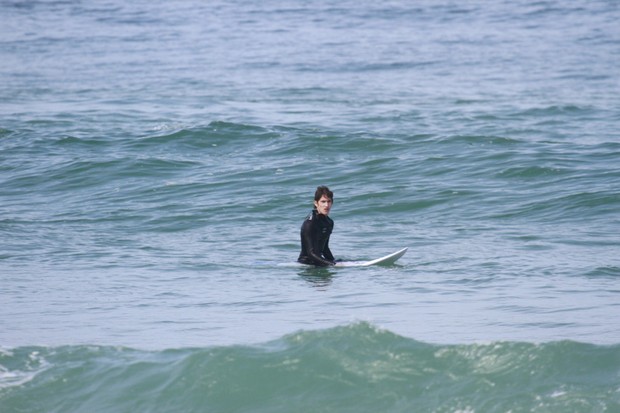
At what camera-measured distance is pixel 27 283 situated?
42.2ft

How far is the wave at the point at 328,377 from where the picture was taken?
8.35 m

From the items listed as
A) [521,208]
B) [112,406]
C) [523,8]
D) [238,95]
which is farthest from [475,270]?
[523,8]

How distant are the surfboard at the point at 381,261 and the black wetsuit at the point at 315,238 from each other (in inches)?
7.1

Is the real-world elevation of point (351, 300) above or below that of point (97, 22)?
below

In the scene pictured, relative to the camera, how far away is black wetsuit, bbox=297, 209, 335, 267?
1373 cm

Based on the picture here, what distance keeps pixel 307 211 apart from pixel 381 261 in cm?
455

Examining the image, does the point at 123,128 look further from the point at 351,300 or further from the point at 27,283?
the point at 351,300

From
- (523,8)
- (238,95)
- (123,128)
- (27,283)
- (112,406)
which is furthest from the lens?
(523,8)

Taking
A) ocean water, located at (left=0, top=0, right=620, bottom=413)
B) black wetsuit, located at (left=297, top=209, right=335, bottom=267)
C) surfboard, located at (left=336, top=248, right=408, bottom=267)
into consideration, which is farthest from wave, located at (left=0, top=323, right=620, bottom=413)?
black wetsuit, located at (left=297, top=209, right=335, bottom=267)

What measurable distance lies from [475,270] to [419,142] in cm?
991

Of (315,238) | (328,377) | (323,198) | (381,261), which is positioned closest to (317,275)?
(315,238)

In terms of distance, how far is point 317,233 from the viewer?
1380 centimetres

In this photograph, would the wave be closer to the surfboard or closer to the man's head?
the surfboard

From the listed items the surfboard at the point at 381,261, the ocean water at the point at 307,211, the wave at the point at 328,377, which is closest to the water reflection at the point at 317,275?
the ocean water at the point at 307,211
